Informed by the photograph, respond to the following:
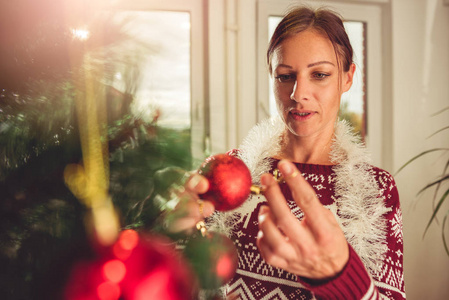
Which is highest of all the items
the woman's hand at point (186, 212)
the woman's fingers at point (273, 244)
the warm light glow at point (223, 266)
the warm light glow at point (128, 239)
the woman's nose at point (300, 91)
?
the woman's nose at point (300, 91)

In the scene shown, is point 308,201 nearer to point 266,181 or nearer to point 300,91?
point 266,181

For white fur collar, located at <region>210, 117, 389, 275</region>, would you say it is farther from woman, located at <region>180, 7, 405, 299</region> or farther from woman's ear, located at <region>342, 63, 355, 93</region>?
woman's ear, located at <region>342, 63, 355, 93</region>

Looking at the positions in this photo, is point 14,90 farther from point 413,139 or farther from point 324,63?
point 413,139

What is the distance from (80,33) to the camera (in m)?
0.29

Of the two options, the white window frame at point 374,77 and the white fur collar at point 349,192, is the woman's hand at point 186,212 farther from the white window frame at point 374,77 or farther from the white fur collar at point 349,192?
the white window frame at point 374,77

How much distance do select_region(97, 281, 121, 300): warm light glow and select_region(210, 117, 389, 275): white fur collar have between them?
535mm

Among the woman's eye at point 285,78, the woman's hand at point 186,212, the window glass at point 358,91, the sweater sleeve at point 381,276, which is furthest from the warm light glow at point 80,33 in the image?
the window glass at point 358,91

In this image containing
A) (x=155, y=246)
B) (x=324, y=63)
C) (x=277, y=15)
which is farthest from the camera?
(x=277, y=15)

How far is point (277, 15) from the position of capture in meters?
1.87

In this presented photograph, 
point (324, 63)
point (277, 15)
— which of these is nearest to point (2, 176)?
point (324, 63)

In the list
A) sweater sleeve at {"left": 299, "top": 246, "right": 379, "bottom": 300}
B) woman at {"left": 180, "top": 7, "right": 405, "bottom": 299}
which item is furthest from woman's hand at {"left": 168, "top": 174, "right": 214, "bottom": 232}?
woman at {"left": 180, "top": 7, "right": 405, "bottom": 299}

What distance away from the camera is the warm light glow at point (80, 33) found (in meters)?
0.29

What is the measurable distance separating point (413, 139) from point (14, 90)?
212cm

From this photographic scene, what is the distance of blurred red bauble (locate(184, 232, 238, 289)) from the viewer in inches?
10.8
